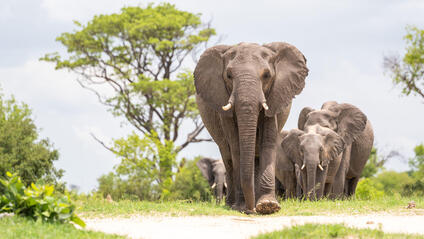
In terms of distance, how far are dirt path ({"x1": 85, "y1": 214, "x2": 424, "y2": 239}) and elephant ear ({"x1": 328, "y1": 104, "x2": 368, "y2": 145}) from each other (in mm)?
6914

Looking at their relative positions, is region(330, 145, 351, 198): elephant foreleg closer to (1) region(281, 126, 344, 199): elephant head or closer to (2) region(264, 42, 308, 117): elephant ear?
(1) region(281, 126, 344, 199): elephant head

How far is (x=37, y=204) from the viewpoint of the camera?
855 centimetres

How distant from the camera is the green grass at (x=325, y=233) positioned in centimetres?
758

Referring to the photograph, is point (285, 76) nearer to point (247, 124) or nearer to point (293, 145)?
point (247, 124)

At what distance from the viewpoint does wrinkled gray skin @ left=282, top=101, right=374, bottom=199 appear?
610 inches

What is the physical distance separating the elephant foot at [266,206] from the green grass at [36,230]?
11.8 ft

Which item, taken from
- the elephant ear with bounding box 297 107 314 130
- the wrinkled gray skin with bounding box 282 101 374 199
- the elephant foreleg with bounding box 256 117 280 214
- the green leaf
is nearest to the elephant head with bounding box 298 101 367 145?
the wrinkled gray skin with bounding box 282 101 374 199

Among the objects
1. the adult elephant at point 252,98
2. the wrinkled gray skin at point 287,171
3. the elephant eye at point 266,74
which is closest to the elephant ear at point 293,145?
the wrinkled gray skin at point 287,171

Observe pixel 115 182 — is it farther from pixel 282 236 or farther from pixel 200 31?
pixel 282 236

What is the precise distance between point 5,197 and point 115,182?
26374 mm

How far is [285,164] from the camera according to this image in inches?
734

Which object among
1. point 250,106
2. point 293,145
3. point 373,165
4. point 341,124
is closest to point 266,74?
point 250,106

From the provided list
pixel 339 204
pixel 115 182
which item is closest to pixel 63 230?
pixel 339 204

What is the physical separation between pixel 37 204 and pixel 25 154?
2068cm
